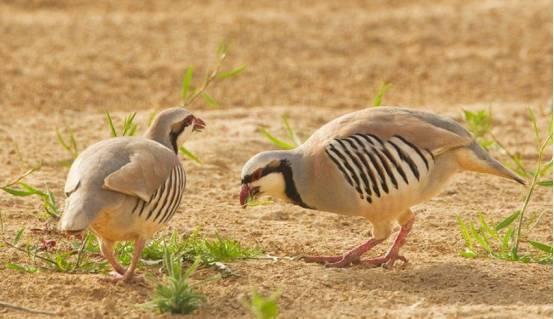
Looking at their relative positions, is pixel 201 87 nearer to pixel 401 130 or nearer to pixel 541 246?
pixel 401 130

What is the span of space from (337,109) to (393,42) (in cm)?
241

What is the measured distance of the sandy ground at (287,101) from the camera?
4.94 metres

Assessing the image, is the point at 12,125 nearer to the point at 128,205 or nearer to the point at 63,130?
the point at 63,130

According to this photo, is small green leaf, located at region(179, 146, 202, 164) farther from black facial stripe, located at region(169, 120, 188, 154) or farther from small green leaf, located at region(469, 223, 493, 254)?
small green leaf, located at region(469, 223, 493, 254)

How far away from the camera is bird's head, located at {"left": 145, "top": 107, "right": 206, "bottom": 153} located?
5.54 metres

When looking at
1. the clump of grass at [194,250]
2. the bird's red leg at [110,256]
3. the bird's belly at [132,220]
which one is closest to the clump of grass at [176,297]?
the bird's belly at [132,220]

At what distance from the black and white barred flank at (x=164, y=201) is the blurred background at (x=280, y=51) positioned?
380cm

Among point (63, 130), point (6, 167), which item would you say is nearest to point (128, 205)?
point (6, 167)

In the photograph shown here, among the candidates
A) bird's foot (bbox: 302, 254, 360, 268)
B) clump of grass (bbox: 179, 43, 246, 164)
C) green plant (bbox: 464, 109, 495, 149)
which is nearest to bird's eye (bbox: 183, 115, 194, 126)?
clump of grass (bbox: 179, 43, 246, 164)

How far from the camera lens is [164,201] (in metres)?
4.93

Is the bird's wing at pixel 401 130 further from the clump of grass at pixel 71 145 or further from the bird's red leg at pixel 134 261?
the clump of grass at pixel 71 145

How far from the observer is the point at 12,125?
8.12 metres

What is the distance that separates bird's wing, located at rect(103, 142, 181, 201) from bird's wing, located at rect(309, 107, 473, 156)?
0.75m

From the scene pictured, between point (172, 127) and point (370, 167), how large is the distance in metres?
0.95
